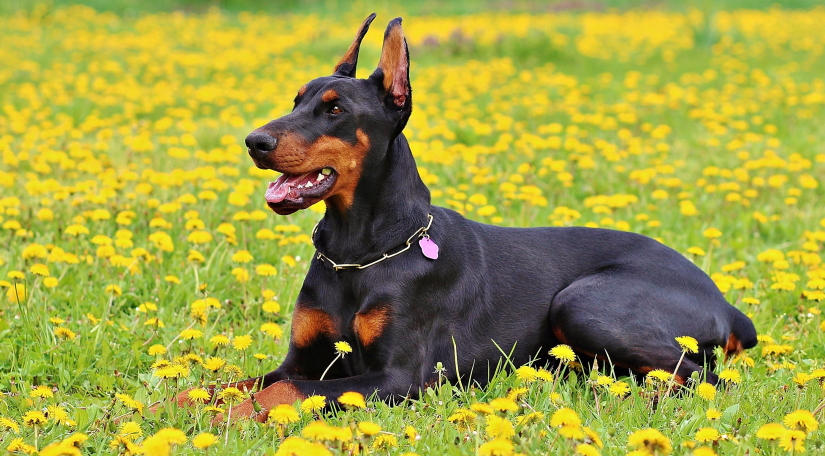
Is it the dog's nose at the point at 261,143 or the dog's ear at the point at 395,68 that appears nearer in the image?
the dog's nose at the point at 261,143

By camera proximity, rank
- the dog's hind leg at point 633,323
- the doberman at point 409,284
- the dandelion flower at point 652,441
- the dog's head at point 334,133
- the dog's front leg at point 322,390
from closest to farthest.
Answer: the dandelion flower at point 652,441, the dog's front leg at point 322,390, the dog's head at point 334,133, the doberman at point 409,284, the dog's hind leg at point 633,323

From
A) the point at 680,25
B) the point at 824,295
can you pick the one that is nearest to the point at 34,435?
the point at 824,295

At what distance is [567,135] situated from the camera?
830 cm

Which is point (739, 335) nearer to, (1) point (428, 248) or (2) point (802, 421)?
(2) point (802, 421)

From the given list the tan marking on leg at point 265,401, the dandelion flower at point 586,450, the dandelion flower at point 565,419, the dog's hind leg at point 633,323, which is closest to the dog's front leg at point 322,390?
the tan marking on leg at point 265,401

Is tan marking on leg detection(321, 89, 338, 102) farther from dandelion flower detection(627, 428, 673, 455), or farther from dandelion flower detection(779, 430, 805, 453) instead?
dandelion flower detection(779, 430, 805, 453)

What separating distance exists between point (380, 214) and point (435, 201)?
113 inches

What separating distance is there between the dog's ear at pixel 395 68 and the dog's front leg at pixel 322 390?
3.65ft

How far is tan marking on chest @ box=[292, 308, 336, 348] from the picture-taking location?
3.62 metres

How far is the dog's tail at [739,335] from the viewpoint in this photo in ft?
13.8

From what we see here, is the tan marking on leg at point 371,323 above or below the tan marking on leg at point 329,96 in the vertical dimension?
below

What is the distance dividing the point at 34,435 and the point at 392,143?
1721mm

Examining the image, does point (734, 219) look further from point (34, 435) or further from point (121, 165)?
point (34, 435)

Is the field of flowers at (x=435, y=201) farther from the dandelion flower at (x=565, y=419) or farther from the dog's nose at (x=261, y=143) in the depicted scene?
the dog's nose at (x=261, y=143)
